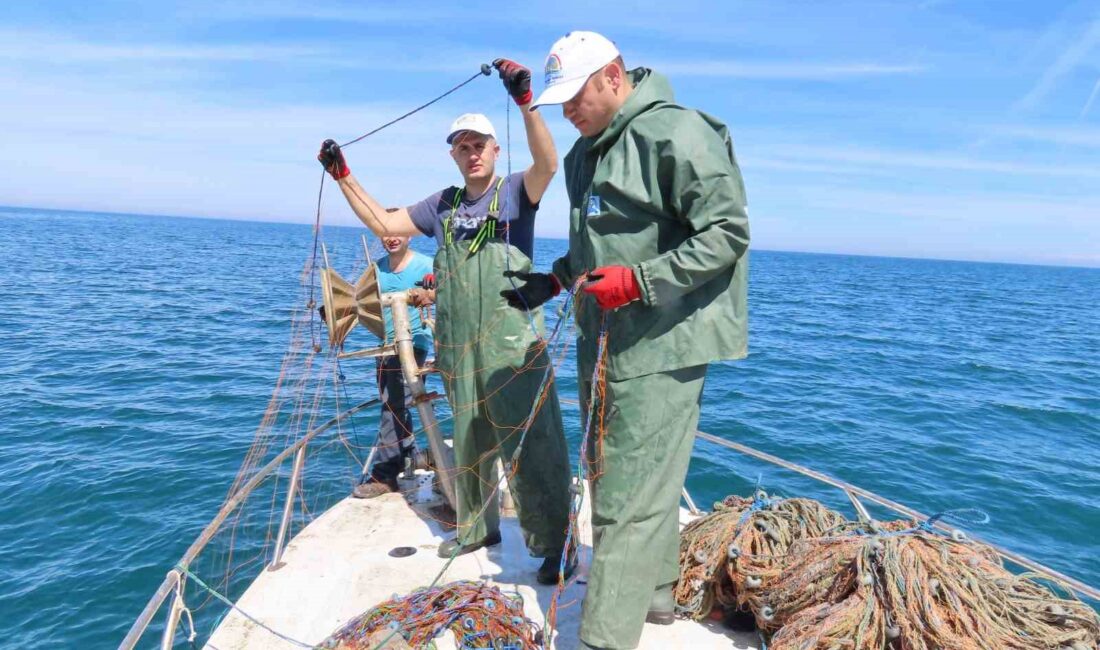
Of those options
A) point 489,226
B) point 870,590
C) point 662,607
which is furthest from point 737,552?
point 489,226

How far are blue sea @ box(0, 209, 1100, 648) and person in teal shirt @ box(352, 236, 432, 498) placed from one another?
0.60 metres

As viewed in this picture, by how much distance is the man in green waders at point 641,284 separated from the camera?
2410 millimetres

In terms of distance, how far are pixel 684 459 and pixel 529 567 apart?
1.60m

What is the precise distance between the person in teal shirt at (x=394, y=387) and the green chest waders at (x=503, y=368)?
5.38ft

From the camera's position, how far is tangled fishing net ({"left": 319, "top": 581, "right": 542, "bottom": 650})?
115 inches

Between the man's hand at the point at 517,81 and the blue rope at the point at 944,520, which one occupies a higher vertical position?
the man's hand at the point at 517,81

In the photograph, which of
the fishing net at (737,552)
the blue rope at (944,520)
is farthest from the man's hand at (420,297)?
the blue rope at (944,520)

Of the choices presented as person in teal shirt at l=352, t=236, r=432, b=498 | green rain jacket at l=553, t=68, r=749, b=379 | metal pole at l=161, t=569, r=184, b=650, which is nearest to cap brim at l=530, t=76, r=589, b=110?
green rain jacket at l=553, t=68, r=749, b=379

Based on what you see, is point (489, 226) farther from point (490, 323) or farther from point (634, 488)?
point (634, 488)

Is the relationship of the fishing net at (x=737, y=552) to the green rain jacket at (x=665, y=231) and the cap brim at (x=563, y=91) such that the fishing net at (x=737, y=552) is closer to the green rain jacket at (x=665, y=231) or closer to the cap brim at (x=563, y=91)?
the green rain jacket at (x=665, y=231)

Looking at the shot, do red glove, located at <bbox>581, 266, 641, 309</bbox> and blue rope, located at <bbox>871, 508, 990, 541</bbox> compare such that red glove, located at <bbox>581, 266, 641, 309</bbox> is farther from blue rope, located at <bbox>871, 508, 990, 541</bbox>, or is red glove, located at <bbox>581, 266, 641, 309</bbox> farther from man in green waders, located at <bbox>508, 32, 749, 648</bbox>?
blue rope, located at <bbox>871, 508, 990, 541</bbox>

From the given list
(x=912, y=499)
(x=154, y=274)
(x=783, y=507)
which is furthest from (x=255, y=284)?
(x=783, y=507)

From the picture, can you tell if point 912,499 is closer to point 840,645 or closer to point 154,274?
point 840,645

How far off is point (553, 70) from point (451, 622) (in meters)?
2.35
